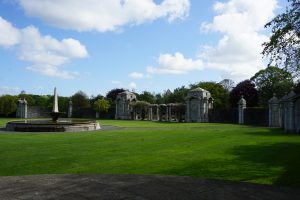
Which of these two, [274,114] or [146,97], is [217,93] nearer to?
[146,97]

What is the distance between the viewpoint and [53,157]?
14492 millimetres

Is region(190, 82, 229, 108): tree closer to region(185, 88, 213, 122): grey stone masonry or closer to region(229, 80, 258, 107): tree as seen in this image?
region(229, 80, 258, 107): tree

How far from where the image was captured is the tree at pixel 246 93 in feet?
236

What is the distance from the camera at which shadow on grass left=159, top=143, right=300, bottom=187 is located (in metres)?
10.5

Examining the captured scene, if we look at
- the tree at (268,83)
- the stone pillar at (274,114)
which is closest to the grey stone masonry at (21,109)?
the tree at (268,83)

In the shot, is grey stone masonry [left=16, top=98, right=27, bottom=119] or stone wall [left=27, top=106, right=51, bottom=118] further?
stone wall [left=27, top=106, right=51, bottom=118]

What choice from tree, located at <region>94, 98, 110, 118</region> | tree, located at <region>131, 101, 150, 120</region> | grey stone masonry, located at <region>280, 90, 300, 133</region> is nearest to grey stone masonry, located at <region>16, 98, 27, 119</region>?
tree, located at <region>94, 98, 110, 118</region>

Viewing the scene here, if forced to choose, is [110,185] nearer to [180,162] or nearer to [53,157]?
[180,162]

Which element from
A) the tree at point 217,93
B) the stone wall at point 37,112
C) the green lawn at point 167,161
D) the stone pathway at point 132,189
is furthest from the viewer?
the tree at point 217,93

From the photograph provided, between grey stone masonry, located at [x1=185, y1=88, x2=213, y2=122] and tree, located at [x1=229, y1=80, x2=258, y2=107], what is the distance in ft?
51.7

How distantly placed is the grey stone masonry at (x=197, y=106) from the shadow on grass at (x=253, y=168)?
4012 centimetres

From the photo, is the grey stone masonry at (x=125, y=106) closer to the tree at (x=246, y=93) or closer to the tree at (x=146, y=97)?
the tree at (x=246, y=93)

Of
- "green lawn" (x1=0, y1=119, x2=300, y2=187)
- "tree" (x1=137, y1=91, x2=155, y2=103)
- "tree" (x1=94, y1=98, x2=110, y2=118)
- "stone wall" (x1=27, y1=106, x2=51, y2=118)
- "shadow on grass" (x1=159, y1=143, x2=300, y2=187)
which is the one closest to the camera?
"shadow on grass" (x1=159, y1=143, x2=300, y2=187)

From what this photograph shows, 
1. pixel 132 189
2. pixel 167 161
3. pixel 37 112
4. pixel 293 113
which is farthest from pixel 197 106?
pixel 132 189
